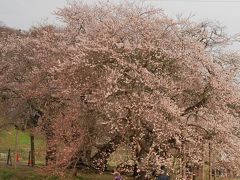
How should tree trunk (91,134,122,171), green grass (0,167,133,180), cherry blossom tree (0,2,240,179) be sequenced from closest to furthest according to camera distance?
cherry blossom tree (0,2,240,179)
tree trunk (91,134,122,171)
green grass (0,167,133,180)

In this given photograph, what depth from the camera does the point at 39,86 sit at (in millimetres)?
33281

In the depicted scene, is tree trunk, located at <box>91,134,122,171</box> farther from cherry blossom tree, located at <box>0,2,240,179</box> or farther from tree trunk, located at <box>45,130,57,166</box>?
tree trunk, located at <box>45,130,57,166</box>

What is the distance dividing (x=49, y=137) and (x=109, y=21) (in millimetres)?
9380

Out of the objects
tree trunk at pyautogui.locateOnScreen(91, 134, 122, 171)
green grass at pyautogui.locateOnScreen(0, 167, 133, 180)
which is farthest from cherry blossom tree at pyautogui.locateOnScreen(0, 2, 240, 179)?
green grass at pyautogui.locateOnScreen(0, 167, 133, 180)

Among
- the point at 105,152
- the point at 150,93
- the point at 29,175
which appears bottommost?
the point at 29,175

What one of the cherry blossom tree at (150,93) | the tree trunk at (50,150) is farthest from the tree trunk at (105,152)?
the tree trunk at (50,150)

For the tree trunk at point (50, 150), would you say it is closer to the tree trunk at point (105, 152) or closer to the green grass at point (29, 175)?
the green grass at point (29, 175)

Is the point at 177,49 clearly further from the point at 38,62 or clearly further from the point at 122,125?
the point at 38,62

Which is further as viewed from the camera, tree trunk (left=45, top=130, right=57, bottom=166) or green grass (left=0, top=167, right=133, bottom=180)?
green grass (left=0, top=167, right=133, bottom=180)

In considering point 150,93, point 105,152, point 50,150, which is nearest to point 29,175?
point 50,150

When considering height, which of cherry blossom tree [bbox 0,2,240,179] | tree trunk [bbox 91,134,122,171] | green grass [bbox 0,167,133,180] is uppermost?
cherry blossom tree [bbox 0,2,240,179]

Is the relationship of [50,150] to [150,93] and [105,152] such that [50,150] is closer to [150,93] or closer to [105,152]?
[105,152]

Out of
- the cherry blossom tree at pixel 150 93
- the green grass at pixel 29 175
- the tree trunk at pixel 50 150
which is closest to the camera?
the cherry blossom tree at pixel 150 93

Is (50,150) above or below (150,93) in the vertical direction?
below
